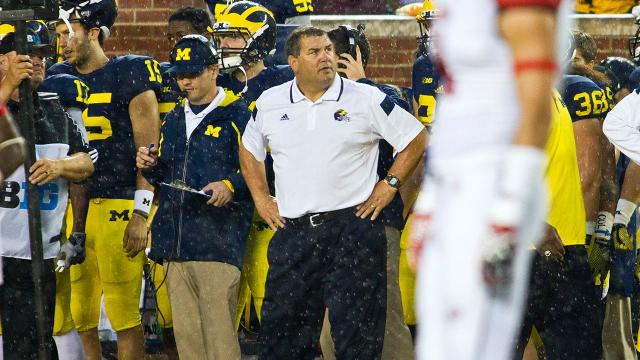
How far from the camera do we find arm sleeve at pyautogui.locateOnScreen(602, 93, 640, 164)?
764 centimetres

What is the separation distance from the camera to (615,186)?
840 centimetres

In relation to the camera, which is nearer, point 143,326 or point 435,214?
point 435,214

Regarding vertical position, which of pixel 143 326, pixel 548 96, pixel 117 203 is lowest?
pixel 143 326

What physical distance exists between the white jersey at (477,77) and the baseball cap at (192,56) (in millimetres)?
4597

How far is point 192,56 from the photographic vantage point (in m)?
8.14

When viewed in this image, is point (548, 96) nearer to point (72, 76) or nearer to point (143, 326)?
point (72, 76)

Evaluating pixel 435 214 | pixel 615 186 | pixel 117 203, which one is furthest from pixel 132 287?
pixel 435 214

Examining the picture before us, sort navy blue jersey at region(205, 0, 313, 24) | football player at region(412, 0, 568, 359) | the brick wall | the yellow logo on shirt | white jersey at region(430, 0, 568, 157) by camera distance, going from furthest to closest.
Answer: the brick wall
navy blue jersey at region(205, 0, 313, 24)
the yellow logo on shirt
white jersey at region(430, 0, 568, 157)
football player at region(412, 0, 568, 359)

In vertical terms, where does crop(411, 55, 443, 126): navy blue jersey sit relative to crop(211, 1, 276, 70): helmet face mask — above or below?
below

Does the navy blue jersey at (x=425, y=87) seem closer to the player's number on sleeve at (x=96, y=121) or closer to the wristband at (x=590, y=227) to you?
the wristband at (x=590, y=227)

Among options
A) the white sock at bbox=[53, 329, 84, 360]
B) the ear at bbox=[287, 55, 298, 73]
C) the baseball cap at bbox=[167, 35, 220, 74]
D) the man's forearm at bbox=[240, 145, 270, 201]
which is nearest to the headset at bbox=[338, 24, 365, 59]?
the baseball cap at bbox=[167, 35, 220, 74]

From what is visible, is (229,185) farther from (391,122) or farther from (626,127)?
(626,127)

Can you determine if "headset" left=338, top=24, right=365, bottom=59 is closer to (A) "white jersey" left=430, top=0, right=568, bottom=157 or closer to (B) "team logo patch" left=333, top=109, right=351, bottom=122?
(B) "team logo patch" left=333, top=109, right=351, bottom=122

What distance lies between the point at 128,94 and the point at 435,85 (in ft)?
6.33
